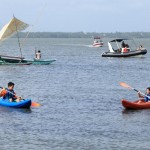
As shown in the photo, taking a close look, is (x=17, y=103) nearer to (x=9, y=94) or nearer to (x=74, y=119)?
(x=9, y=94)

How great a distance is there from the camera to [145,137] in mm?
→ 28781

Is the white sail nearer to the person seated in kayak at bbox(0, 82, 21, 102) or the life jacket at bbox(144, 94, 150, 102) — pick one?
the person seated in kayak at bbox(0, 82, 21, 102)

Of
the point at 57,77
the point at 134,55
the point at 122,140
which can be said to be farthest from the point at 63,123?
the point at 134,55

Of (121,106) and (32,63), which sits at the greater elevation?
(32,63)

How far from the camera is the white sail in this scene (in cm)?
7225

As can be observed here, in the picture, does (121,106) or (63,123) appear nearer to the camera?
(63,123)

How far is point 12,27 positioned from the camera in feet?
240

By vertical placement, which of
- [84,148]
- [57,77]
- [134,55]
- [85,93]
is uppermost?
[134,55]

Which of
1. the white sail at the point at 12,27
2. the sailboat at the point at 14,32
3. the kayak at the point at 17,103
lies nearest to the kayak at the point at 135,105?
the kayak at the point at 17,103

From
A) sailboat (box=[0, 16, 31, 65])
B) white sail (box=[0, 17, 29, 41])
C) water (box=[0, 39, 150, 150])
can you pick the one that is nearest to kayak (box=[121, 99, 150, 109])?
water (box=[0, 39, 150, 150])

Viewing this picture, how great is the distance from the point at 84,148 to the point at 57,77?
3506cm

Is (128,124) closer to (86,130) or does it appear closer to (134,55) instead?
(86,130)

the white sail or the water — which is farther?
the white sail

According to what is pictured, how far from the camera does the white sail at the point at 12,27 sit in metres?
72.2
